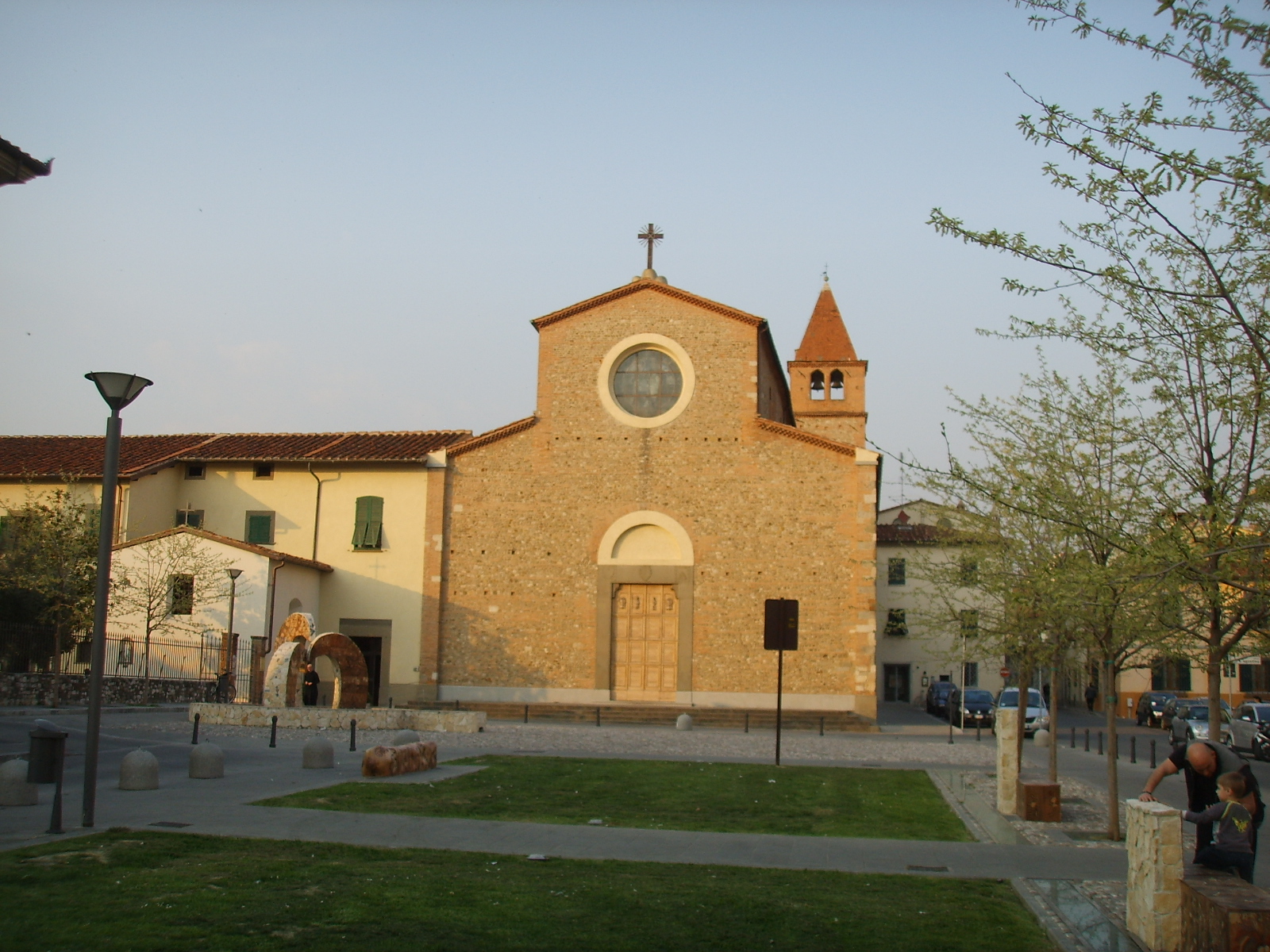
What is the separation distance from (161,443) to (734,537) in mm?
20748

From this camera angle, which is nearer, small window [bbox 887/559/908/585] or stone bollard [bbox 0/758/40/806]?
stone bollard [bbox 0/758/40/806]

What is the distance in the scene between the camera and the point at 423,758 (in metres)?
16.8

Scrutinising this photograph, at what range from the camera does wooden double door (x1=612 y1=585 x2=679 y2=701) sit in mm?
32125

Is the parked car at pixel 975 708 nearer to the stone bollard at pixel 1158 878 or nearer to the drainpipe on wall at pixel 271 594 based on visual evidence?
the drainpipe on wall at pixel 271 594

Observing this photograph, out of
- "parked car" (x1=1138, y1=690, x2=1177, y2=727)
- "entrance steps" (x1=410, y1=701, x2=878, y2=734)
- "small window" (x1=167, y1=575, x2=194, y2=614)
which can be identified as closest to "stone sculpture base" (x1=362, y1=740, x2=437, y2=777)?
"entrance steps" (x1=410, y1=701, x2=878, y2=734)

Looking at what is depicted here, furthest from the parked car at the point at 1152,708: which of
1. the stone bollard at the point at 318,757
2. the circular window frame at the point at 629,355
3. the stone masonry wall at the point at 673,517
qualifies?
the stone bollard at the point at 318,757

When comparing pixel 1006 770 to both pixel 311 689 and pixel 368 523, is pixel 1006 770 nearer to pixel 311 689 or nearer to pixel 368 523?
pixel 311 689

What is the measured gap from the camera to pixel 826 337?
160ft

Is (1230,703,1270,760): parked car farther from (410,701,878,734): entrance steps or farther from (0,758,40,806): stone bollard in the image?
(0,758,40,806): stone bollard

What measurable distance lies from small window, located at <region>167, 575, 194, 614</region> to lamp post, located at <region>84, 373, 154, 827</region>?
21.4 meters

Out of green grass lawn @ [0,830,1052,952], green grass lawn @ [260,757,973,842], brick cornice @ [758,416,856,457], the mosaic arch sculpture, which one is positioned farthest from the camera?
brick cornice @ [758,416,856,457]

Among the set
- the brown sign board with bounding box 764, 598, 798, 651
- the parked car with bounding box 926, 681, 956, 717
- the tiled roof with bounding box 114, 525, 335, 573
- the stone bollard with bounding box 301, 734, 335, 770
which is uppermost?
the tiled roof with bounding box 114, 525, 335, 573

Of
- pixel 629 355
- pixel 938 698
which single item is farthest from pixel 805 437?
pixel 938 698

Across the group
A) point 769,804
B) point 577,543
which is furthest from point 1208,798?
point 577,543
